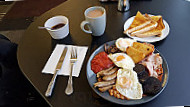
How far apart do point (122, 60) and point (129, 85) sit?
15 cm

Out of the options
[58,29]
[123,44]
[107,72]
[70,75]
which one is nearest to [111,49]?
[123,44]

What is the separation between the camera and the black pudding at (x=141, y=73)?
Answer: 0.74 m

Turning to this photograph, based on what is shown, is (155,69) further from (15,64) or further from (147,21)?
(15,64)

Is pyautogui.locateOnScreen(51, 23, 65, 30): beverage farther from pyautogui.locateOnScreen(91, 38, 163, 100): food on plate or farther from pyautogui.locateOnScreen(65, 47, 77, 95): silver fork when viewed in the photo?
pyautogui.locateOnScreen(91, 38, 163, 100): food on plate

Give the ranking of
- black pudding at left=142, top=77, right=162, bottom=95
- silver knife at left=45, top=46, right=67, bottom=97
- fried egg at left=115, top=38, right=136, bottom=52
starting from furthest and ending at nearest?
fried egg at left=115, top=38, right=136, bottom=52 → silver knife at left=45, top=46, right=67, bottom=97 → black pudding at left=142, top=77, right=162, bottom=95

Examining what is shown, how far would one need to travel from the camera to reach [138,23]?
1148mm

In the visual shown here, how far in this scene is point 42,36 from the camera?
119 centimetres

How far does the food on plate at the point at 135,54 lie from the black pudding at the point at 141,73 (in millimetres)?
63

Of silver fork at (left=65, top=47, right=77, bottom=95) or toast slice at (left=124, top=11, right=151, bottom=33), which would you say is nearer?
silver fork at (left=65, top=47, right=77, bottom=95)

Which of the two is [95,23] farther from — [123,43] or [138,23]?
[138,23]

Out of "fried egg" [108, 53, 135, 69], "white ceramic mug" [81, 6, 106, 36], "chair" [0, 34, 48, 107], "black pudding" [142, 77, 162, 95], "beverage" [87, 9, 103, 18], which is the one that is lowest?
"chair" [0, 34, 48, 107]

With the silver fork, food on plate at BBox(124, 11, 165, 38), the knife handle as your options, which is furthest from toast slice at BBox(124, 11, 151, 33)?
the knife handle

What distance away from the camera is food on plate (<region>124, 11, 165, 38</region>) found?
1.05 meters

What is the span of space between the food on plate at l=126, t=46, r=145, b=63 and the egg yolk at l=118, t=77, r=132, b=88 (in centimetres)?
14
